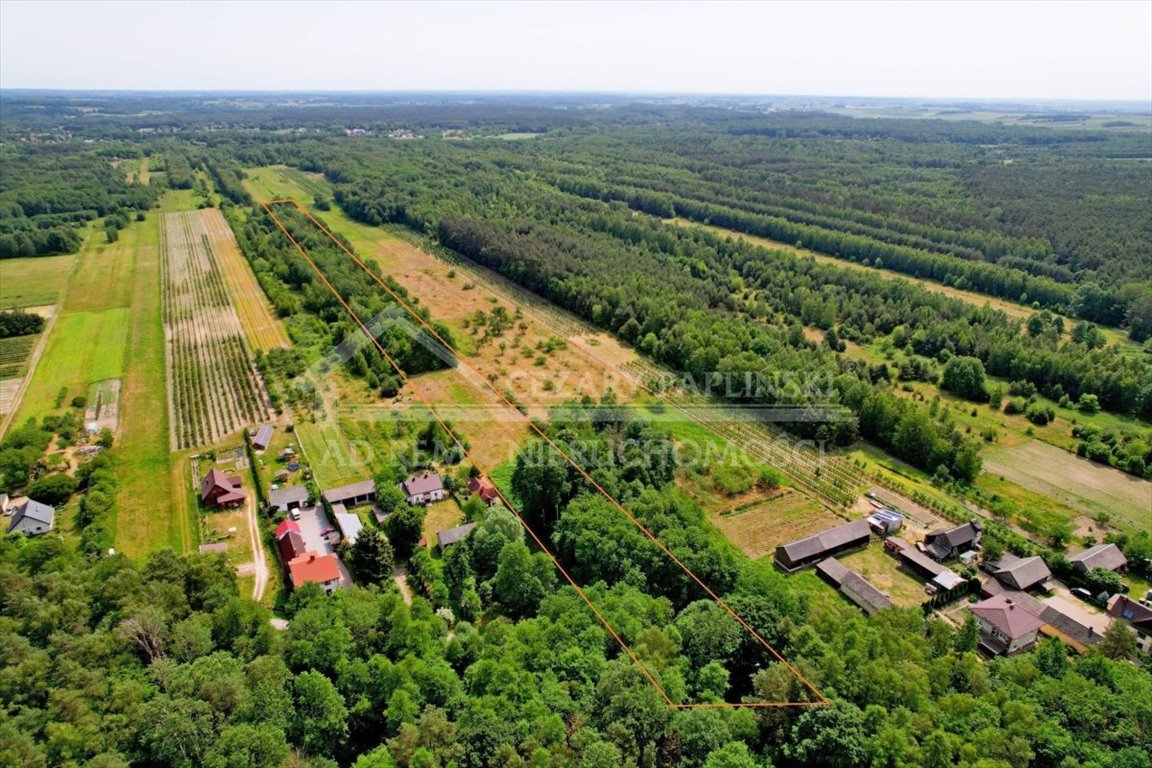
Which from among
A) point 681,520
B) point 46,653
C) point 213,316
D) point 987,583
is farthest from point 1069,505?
point 213,316

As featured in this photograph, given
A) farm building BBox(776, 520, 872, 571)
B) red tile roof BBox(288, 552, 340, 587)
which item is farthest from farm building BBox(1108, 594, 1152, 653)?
red tile roof BBox(288, 552, 340, 587)

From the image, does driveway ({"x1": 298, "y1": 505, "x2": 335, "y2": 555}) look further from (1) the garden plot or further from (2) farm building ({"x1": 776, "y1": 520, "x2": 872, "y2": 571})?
(2) farm building ({"x1": 776, "y1": 520, "x2": 872, "y2": 571})

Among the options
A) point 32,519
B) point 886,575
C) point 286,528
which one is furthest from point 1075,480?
point 32,519

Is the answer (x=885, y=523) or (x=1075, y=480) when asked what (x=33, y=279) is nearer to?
(x=885, y=523)

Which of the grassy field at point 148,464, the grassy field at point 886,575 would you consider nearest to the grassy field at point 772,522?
the grassy field at point 886,575

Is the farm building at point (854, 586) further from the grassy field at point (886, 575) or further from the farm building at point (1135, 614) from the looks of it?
the farm building at point (1135, 614)
